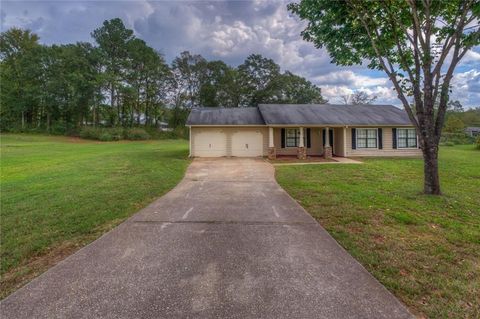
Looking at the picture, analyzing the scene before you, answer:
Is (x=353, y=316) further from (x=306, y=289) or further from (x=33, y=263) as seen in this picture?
(x=33, y=263)

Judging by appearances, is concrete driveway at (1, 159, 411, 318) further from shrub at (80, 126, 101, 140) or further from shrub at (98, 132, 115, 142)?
shrub at (80, 126, 101, 140)

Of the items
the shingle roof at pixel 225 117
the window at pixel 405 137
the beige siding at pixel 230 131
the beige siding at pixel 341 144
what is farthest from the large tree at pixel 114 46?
the window at pixel 405 137

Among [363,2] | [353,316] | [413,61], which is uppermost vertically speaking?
[363,2]

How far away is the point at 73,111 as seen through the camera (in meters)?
41.5

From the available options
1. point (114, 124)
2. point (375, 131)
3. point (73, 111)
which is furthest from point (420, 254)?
point (73, 111)

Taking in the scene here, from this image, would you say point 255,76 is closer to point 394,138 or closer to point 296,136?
point 296,136

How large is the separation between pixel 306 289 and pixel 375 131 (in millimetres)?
17369

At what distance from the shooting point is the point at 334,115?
18.4m

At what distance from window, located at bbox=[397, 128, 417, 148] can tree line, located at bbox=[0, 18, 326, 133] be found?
25307 millimetres

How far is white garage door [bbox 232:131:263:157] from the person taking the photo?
58.0ft

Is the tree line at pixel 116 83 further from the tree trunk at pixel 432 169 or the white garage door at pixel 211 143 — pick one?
the tree trunk at pixel 432 169

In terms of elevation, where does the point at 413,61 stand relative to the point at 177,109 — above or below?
below

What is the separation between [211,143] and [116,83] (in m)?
28.1

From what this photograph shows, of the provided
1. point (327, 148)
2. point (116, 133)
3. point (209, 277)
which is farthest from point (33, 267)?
point (116, 133)
